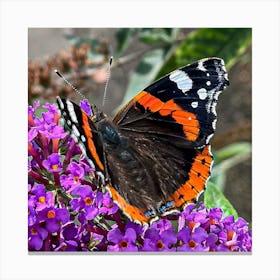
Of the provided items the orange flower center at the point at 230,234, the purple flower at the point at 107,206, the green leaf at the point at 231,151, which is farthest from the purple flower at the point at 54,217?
the green leaf at the point at 231,151

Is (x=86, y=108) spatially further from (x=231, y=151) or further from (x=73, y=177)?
(x=231, y=151)

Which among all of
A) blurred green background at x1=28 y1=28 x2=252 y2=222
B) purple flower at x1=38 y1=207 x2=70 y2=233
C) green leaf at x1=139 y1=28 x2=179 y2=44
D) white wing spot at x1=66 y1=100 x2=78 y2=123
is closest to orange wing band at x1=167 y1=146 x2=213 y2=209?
blurred green background at x1=28 y1=28 x2=252 y2=222

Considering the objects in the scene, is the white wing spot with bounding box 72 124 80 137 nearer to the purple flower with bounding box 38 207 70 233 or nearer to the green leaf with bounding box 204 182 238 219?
the purple flower with bounding box 38 207 70 233

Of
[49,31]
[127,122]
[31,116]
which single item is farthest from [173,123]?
[49,31]

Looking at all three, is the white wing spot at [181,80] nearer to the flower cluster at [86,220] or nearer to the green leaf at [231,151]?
the flower cluster at [86,220]

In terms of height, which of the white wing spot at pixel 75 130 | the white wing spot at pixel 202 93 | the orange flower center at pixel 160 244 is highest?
the white wing spot at pixel 202 93

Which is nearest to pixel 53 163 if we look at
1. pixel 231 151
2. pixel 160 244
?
pixel 160 244
